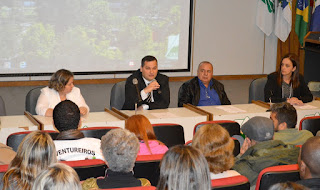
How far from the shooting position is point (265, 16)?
30.1 ft

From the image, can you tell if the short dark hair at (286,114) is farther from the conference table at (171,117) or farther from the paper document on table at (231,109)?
the paper document on table at (231,109)

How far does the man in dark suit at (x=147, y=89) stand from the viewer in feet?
17.1

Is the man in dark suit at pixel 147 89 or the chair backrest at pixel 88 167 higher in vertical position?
the man in dark suit at pixel 147 89

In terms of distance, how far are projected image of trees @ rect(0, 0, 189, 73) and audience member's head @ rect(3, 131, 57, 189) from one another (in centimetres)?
561

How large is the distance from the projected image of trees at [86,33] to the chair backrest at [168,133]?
434 cm

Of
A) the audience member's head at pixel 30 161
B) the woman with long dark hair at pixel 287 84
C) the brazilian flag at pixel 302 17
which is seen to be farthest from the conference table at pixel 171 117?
the brazilian flag at pixel 302 17

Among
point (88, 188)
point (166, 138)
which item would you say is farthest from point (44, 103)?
point (88, 188)

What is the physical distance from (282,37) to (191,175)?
7682 millimetres

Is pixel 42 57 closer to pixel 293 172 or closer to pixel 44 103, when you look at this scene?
pixel 44 103

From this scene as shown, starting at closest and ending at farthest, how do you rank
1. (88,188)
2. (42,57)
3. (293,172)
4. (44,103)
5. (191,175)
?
(191,175) < (88,188) < (293,172) < (44,103) < (42,57)

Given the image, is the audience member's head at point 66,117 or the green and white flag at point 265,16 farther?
the green and white flag at point 265,16

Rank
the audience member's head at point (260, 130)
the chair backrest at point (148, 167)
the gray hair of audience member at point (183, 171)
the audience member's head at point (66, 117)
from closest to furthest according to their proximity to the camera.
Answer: the gray hair of audience member at point (183, 171) → the chair backrest at point (148, 167) → the audience member's head at point (260, 130) → the audience member's head at point (66, 117)

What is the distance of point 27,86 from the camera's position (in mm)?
7922

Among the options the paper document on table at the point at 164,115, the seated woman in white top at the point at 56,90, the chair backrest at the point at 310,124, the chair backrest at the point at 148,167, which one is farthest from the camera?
the seated woman in white top at the point at 56,90
